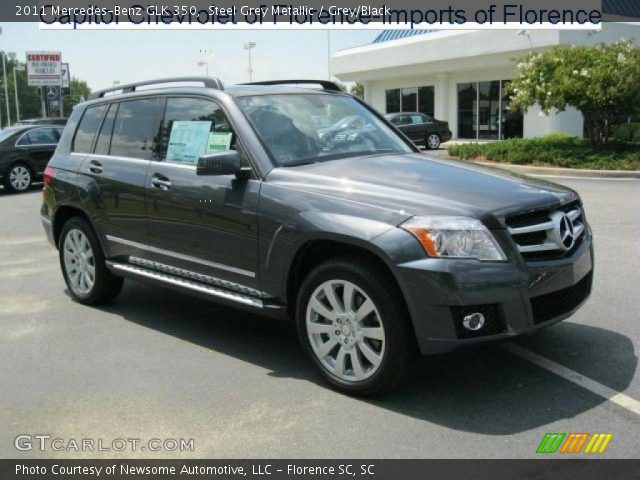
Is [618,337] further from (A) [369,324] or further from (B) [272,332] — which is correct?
(B) [272,332]

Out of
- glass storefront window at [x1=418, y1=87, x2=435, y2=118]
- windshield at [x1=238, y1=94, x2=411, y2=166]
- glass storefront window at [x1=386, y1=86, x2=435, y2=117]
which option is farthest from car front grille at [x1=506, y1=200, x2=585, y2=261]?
glass storefront window at [x1=386, y1=86, x2=435, y2=117]

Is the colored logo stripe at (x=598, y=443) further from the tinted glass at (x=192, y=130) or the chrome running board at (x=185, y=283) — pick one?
the tinted glass at (x=192, y=130)

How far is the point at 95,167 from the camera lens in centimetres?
597

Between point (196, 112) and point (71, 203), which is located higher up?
point (196, 112)

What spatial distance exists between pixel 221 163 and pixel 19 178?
46.4 feet

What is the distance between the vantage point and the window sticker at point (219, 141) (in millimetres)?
4863

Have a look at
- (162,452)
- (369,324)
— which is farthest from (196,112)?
(162,452)

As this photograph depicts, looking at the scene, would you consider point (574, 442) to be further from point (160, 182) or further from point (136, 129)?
point (136, 129)

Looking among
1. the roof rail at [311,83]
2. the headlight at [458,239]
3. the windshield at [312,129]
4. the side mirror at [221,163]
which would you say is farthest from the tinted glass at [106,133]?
the headlight at [458,239]

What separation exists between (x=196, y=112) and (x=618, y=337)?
11.6 feet

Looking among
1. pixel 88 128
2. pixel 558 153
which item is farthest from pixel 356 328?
pixel 558 153

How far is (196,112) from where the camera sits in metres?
5.19

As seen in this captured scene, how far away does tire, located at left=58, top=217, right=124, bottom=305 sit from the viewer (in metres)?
6.12

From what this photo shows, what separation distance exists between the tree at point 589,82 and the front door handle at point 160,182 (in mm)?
14672
